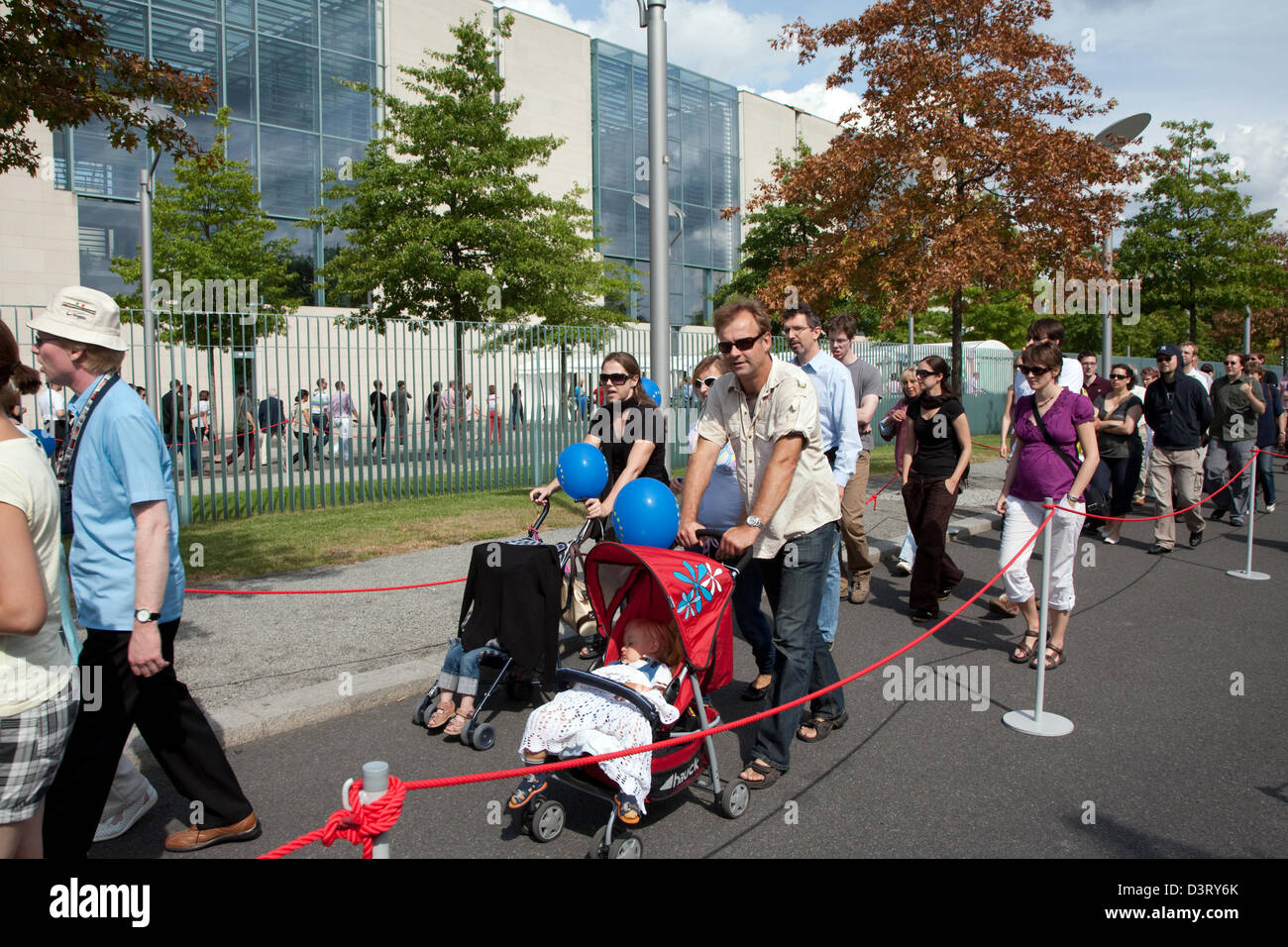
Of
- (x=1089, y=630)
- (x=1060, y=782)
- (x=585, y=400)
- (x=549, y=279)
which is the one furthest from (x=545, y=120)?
(x=1060, y=782)

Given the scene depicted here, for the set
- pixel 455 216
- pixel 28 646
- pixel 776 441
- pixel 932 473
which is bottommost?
pixel 28 646

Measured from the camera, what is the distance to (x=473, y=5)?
33875mm

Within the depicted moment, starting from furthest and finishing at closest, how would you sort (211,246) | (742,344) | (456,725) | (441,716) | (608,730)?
(211,246) < (441,716) < (456,725) < (742,344) < (608,730)

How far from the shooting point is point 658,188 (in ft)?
28.9

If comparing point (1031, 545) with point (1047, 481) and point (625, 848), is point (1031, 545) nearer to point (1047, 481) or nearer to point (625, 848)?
point (1047, 481)

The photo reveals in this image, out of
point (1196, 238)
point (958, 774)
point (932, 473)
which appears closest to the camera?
point (958, 774)

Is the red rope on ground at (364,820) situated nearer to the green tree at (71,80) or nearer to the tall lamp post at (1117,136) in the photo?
the green tree at (71,80)

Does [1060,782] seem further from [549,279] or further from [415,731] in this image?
[549,279]

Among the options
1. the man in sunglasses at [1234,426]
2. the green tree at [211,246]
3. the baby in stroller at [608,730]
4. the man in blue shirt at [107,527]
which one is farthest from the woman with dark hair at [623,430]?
the green tree at [211,246]

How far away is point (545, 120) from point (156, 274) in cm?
2041

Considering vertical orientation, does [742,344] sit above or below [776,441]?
above

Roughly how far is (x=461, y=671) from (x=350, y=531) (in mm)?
6682

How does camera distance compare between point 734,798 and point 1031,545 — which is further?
point 1031,545

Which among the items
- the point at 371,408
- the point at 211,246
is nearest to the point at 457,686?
the point at 371,408
